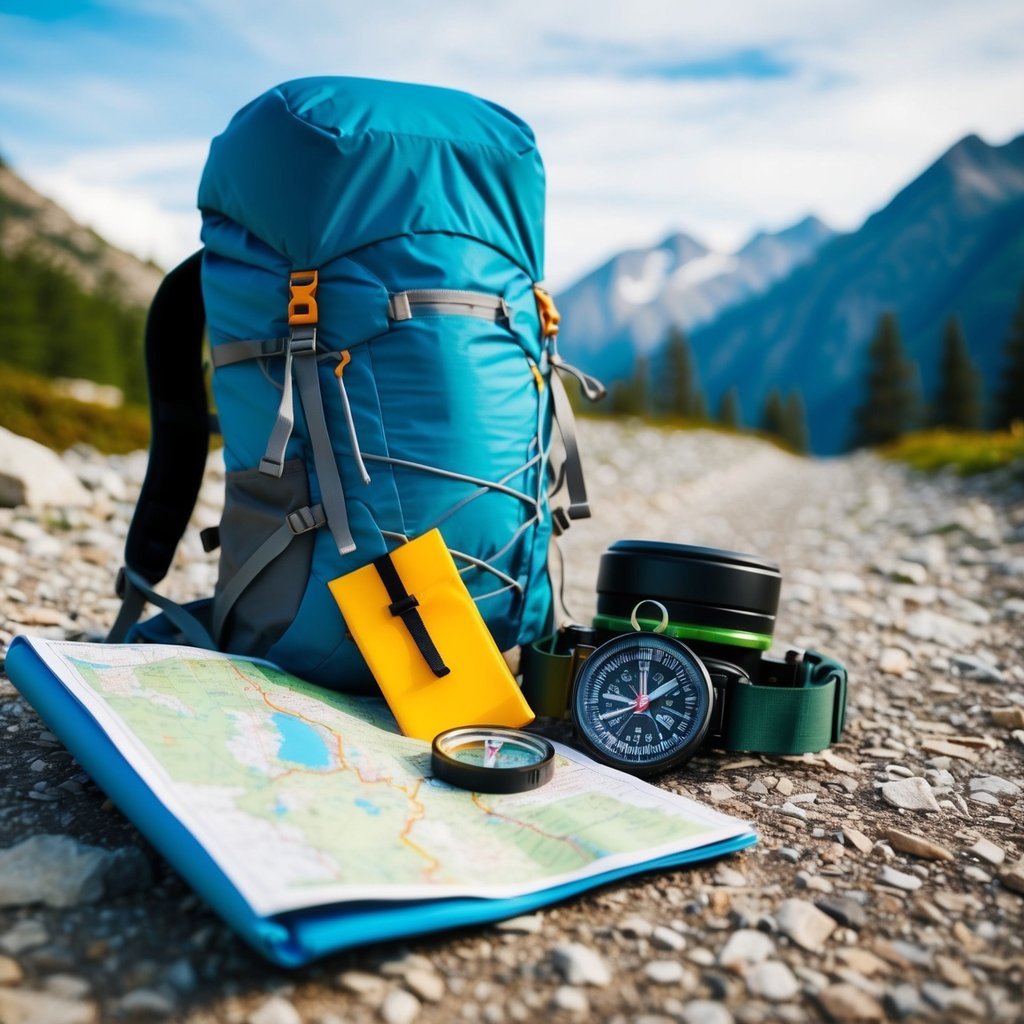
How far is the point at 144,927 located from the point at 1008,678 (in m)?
3.77

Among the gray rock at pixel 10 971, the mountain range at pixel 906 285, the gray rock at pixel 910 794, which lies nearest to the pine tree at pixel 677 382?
the gray rock at pixel 910 794

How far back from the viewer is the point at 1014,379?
133ft

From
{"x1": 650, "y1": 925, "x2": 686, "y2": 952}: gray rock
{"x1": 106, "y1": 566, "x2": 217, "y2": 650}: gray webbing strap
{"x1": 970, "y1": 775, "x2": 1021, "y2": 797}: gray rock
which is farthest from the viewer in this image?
{"x1": 106, "y1": 566, "x2": 217, "y2": 650}: gray webbing strap

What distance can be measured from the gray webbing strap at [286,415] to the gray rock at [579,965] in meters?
1.79

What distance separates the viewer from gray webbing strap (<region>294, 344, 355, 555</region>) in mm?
3002

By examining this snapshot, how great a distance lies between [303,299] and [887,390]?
5419 centimetres

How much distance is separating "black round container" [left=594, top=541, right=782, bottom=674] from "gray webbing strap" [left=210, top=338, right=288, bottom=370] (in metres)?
1.41

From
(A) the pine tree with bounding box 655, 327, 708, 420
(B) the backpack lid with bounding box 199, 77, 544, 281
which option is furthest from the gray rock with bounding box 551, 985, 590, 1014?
(A) the pine tree with bounding box 655, 327, 708, 420

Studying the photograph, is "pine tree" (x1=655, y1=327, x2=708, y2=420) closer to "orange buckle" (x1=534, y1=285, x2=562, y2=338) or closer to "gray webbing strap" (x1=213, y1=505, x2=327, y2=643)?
"orange buckle" (x1=534, y1=285, x2=562, y2=338)

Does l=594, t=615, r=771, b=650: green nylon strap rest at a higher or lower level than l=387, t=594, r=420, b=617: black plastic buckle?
lower

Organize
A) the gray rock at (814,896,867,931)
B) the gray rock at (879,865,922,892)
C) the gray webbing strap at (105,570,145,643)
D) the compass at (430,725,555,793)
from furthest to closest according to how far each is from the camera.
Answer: the gray webbing strap at (105,570,145,643) < the compass at (430,725,555,793) < the gray rock at (879,865,922,892) < the gray rock at (814,896,867,931)

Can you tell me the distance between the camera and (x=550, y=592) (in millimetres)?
3555

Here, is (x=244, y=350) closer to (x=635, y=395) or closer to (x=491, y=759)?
(x=491, y=759)

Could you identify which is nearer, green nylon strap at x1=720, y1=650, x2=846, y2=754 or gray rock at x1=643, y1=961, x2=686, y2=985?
gray rock at x1=643, y1=961, x2=686, y2=985
